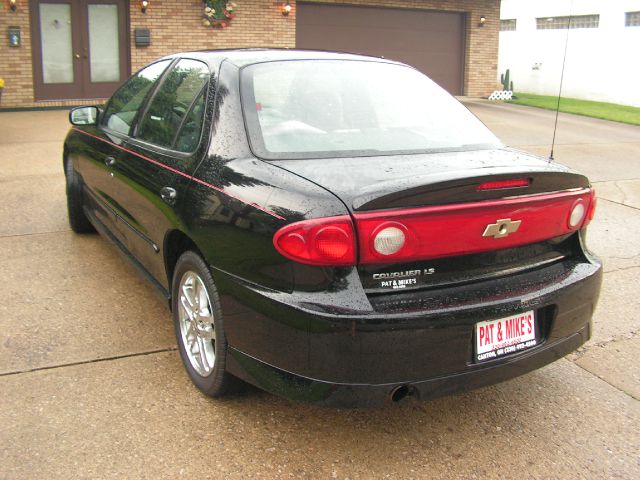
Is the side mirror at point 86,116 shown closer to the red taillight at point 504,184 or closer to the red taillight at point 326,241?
the red taillight at point 326,241

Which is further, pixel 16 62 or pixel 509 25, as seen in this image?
pixel 509 25

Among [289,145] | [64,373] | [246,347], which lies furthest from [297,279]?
[64,373]

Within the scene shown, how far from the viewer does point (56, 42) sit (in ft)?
47.4

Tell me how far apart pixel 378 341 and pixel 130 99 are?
280 cm

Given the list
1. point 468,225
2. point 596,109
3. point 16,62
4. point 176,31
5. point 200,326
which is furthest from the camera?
point 596,109

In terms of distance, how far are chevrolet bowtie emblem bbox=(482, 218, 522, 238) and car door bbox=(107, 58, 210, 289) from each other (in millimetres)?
1364

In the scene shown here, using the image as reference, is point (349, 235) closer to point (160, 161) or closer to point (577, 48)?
point (160, 161)

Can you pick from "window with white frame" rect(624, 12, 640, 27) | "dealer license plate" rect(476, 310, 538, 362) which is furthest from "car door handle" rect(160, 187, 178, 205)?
"window with white frame" rect(624, 12, 640, 27)

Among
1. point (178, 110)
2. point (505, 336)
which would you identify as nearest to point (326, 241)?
point (505, 336)

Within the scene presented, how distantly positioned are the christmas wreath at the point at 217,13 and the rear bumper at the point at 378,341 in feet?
44.4

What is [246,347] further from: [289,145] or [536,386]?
[536,386]

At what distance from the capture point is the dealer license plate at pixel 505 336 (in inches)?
106

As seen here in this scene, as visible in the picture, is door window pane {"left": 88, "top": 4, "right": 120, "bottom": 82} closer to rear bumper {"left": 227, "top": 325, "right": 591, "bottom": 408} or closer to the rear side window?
the rear side window

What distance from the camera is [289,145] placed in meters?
3.09
